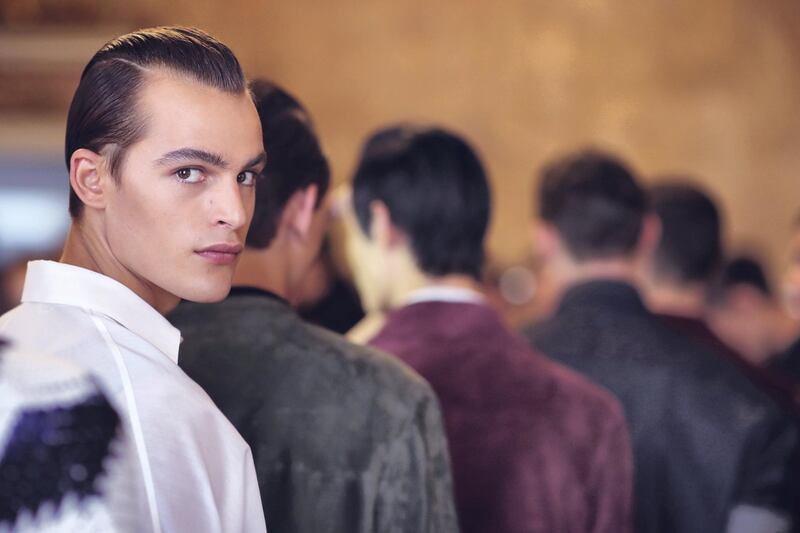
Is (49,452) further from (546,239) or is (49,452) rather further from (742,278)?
(742,278)

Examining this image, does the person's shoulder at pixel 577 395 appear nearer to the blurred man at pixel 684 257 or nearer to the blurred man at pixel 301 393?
the blurred man at pixel 301 393

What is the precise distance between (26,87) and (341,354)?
6426mm

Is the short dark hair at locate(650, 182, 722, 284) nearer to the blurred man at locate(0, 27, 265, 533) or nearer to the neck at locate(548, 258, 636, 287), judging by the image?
Answer: the neck at locate(548, 258, 636, 287)

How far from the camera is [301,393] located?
5.27ft

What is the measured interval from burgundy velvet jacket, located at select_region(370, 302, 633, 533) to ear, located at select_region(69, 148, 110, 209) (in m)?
1.00

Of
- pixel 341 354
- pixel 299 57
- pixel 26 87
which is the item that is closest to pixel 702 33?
pixel 299 57

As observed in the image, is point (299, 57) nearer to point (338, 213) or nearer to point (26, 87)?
point (26, 87)

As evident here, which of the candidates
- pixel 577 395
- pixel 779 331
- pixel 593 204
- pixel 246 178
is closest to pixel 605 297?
pixel 593 204

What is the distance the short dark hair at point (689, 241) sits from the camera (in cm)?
299

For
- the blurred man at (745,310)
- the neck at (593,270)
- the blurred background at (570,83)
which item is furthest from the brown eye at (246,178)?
the blurred background at (570,83)

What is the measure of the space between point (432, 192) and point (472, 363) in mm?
344

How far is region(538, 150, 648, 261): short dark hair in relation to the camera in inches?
110

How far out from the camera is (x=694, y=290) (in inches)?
119

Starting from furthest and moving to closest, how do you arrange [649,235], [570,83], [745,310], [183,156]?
[570,83], [745,310], [649,235], [183,156]
